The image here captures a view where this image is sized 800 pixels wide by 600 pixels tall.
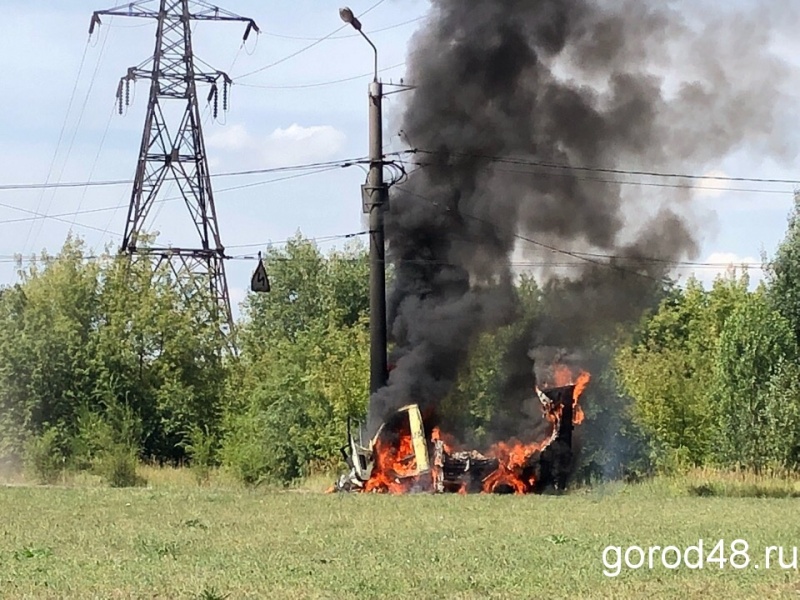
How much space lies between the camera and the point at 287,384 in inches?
1684

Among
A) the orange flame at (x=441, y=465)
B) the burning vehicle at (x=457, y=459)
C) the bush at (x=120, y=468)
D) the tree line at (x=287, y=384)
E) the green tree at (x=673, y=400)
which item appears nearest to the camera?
the burning vehicle at (x=457, y=459)

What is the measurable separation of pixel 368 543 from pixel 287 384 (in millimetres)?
25750

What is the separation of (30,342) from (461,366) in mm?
19543

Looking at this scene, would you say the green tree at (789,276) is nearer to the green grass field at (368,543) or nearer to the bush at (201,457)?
the green grass field at (368,543)

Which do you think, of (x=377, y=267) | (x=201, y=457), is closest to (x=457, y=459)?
(x=377, y=267)

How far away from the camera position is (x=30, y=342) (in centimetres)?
4394

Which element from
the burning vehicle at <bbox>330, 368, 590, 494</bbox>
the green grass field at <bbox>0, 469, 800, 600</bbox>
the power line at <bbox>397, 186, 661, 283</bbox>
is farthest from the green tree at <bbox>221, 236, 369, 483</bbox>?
the green grass field at <bbox>0, 469, 800, 600</bbox>

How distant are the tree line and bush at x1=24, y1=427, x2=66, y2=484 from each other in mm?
83

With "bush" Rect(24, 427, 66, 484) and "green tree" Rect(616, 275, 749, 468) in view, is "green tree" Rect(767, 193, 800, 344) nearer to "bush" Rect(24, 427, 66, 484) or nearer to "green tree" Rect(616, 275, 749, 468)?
"green tree" Rect(616, 275, 749, 468)

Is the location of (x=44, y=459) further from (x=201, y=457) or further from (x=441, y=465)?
(x=441, y=465)

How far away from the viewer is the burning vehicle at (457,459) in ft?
92.1

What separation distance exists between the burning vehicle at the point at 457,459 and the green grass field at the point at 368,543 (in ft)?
4.81

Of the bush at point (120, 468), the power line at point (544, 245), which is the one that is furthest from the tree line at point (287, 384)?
the power line at point (544, 245)

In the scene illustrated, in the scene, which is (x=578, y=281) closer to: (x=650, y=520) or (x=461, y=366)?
(x=461, y=366)
